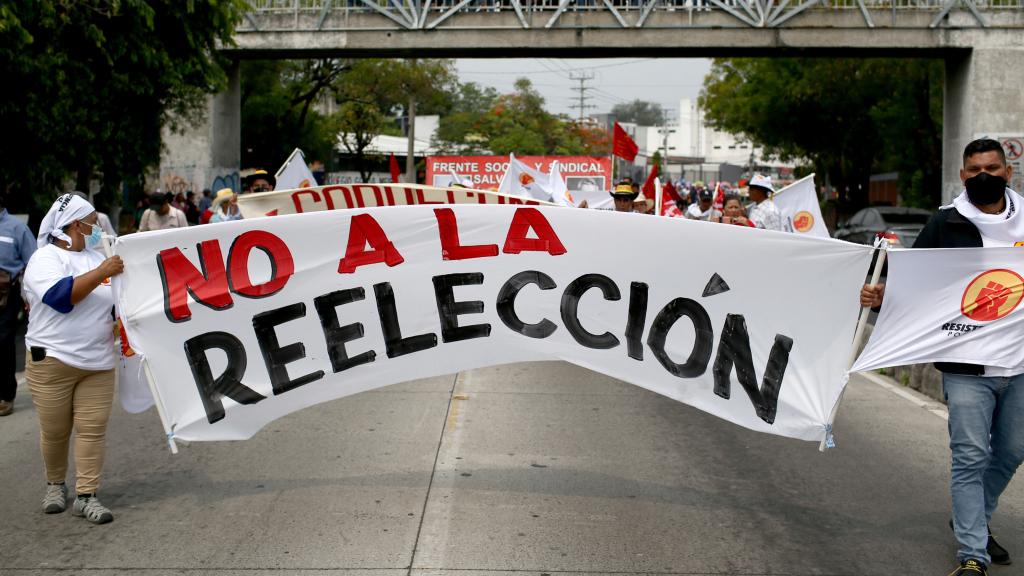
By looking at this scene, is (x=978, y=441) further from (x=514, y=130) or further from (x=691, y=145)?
(x=691, y=145)

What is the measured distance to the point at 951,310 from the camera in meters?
5.90

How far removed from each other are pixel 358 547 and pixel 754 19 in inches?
1062

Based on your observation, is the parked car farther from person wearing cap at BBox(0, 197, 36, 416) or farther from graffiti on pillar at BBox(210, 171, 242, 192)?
person wearing cap at BBox(0, 197, 36, 416)

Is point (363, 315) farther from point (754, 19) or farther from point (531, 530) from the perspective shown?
point (754, 19)

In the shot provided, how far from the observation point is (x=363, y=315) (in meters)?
6.72

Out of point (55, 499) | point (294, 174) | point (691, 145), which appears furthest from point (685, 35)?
point (691, 145)

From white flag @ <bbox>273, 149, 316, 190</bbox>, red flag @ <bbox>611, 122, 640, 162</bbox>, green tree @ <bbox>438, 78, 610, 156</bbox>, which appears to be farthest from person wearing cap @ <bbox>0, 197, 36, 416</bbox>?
green tree @ <bbox>438, 78, 610, 156</bbox>

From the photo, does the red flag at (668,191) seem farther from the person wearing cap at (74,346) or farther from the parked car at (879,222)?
the person wearing cap at (74,346)

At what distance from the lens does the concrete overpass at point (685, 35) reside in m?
30.5

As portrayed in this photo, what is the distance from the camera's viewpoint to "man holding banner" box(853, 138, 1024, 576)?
5.50m

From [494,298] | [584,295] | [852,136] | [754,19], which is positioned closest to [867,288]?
[584,295]

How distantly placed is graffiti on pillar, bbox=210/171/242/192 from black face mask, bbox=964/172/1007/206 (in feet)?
87.1

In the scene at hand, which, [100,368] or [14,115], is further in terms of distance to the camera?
[14,115]

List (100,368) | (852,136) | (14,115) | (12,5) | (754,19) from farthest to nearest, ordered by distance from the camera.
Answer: (852,136), (754,19), (14,115), (12,5), (100,368)
